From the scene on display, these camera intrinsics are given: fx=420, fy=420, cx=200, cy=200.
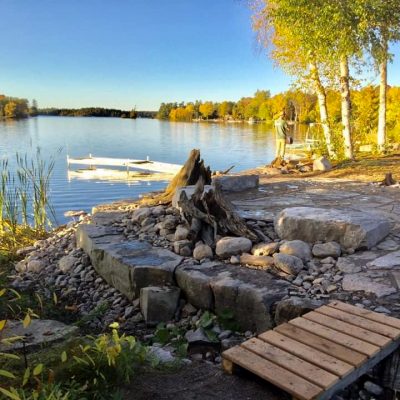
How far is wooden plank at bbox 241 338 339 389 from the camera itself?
2.00 m

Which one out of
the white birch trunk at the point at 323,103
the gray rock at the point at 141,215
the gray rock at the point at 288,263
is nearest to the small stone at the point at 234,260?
the gray rock at the point at 288,263

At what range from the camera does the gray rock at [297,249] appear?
3908mm

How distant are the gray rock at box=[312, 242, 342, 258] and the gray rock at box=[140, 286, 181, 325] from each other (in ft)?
4.54

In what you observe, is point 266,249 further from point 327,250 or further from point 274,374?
point 274,374

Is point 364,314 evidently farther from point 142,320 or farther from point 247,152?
point 247,152

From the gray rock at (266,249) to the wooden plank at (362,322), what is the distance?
1.23m

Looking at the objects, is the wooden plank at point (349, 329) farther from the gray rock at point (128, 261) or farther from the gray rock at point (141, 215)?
the gray rock at point (141, 215)

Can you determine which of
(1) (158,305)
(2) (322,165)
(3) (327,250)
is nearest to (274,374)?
(1) (158,305)

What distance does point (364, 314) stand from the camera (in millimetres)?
2713

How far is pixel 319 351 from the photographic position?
2270mm

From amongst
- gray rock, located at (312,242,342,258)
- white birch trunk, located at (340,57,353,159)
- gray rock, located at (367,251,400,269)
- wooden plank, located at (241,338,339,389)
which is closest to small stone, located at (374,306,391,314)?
gray rock, located at (367,251,400,269)

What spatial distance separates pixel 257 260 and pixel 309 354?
1687 mm

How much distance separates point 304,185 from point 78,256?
4480 millimetres

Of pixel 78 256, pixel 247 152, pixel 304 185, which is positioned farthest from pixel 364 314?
pixel 247 152
